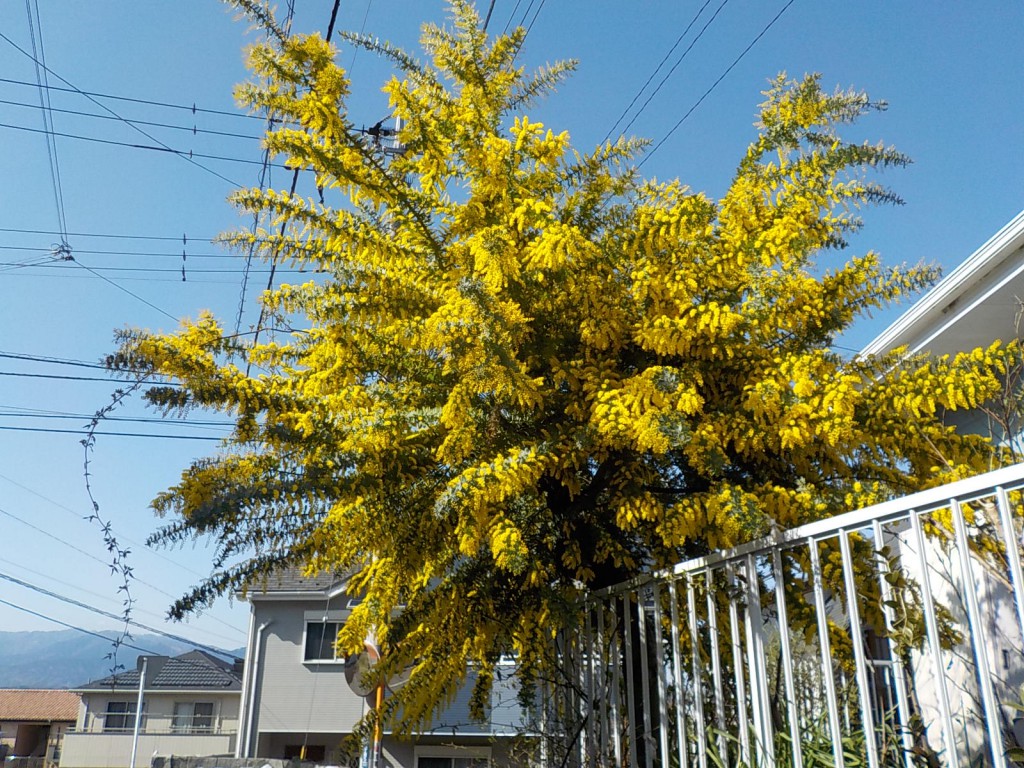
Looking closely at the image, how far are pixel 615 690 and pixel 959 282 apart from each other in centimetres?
441

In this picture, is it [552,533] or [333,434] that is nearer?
[333,434]

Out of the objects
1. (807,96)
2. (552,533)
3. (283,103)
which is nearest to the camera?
(283,103)

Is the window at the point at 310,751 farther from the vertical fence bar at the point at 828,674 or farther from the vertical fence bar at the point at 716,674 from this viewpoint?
the vertical fence bar at the point at 828,674

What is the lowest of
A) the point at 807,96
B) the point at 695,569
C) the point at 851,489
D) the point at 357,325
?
the point at 695,569

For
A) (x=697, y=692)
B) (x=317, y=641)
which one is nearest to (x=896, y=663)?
(x=697, y=692)

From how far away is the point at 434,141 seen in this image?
382 centimetres

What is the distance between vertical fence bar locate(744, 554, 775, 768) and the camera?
2793mm

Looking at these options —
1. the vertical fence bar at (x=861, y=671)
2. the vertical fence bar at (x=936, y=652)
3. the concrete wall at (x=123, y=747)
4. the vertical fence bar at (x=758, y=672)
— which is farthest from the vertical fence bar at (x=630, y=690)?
the concrete wall at (x=123, y=747)

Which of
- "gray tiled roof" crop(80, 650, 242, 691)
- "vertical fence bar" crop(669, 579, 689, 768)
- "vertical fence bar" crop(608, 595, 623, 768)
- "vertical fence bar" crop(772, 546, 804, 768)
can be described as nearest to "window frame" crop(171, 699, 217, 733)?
"gray tiled roof" crop(80, 650, 242, 691)

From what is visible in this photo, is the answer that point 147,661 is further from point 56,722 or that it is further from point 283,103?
point 56,722

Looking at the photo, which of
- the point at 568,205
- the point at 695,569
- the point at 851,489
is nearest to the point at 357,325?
the point at 568,205

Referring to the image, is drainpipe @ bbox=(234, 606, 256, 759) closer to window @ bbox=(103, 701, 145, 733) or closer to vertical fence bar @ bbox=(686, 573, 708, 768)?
window @ bbox=(103, 701, 145, 733)

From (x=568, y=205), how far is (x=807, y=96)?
46.0 inches

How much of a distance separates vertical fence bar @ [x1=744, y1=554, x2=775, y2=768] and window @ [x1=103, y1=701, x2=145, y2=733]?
1193 inches
